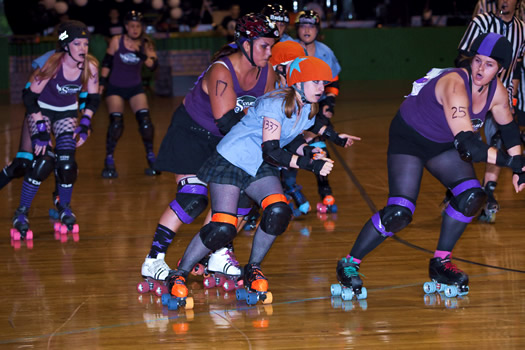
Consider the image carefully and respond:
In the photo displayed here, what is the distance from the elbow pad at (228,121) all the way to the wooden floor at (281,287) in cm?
80

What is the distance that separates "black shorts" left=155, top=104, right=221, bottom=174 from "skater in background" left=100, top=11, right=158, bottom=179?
11.0 ft

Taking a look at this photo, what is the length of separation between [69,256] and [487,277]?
7.64ft

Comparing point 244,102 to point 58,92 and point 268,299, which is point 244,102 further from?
point 58,92

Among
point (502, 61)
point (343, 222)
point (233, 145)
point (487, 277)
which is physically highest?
point (502, 61)

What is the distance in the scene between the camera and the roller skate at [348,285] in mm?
3654

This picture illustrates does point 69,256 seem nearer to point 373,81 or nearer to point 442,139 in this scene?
point 442,139

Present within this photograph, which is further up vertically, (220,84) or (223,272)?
(220,84)

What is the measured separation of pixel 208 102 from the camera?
3.88m

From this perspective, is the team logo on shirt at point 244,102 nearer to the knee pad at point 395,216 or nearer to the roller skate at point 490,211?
the knee pad at point 395,216

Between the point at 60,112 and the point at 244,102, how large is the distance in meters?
1.83

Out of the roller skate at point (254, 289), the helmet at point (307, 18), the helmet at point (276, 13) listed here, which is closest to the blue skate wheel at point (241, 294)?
the roller skate at point (254, 289)

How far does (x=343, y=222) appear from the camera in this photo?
17.8 ft

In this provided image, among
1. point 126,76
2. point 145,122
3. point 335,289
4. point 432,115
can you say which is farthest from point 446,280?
point 126,76

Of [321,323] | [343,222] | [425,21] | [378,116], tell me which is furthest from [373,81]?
[321,323]
